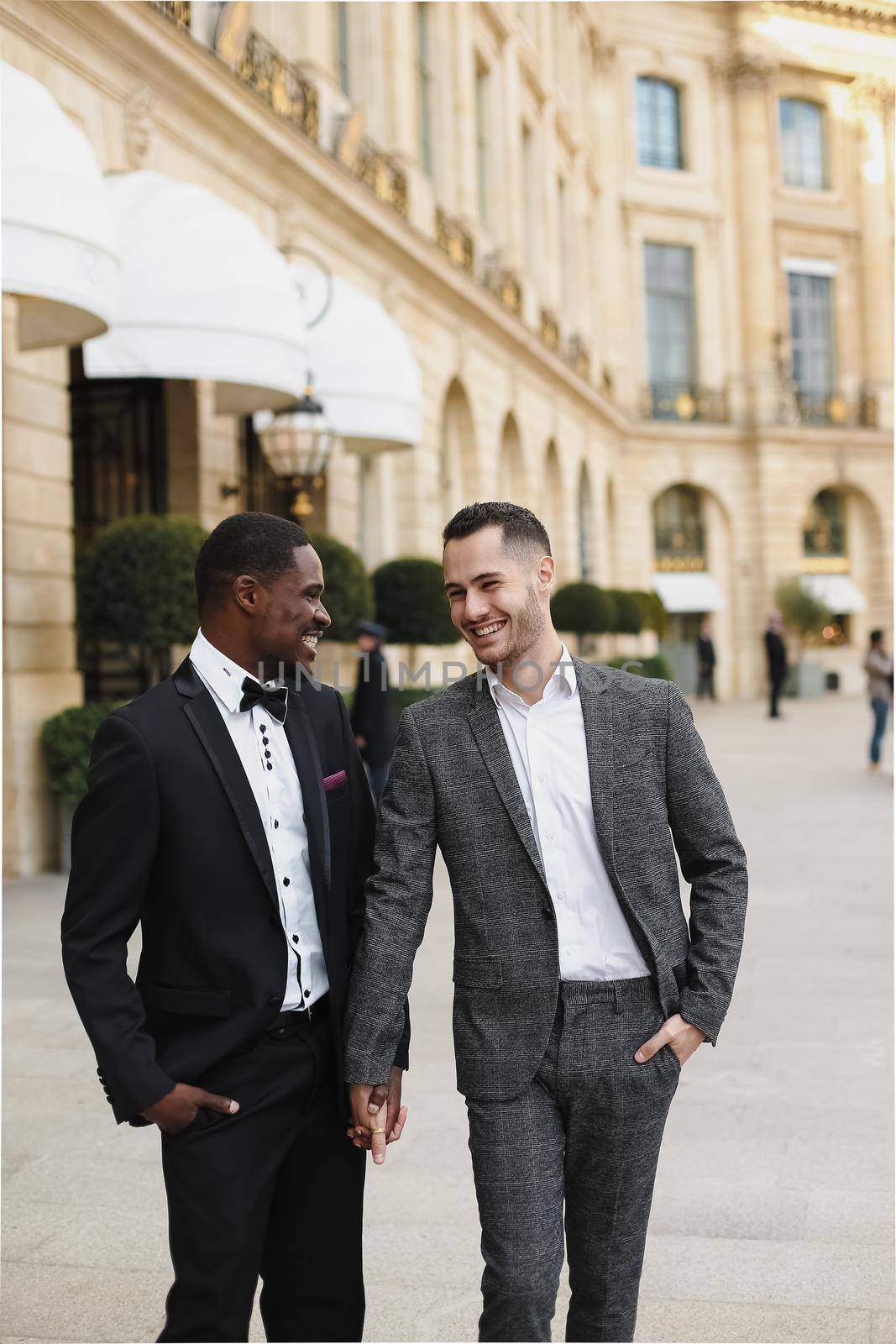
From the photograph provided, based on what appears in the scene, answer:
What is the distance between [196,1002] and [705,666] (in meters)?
33.1

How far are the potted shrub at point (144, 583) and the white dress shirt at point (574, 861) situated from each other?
7550 millimetres

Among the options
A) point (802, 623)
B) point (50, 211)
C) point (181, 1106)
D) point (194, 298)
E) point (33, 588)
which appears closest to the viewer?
point (181, 1106)

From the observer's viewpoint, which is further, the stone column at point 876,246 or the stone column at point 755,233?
the stone column at point 876,246

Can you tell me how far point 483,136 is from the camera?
26.2 meters

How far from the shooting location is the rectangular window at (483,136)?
26.0 metres

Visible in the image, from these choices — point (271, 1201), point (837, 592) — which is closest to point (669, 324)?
point (837, 592)

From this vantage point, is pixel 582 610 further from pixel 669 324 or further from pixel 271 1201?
pixel 271 1201

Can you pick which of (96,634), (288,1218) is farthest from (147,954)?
(96,634)

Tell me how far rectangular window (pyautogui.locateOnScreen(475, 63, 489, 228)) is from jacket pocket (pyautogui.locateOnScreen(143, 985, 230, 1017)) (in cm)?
2487

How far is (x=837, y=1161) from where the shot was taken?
15.0 feet

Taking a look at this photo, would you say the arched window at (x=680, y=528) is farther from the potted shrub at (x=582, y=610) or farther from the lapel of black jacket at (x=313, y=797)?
the lapel of black jacket at (x=313, y=797)

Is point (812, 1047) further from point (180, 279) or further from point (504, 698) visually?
point (180, 279)

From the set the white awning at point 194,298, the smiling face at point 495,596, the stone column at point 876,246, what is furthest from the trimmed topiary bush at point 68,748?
the stone column at point 876,246

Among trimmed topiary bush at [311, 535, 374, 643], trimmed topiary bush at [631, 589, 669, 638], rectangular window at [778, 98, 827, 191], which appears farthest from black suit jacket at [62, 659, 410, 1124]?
rectangular window at [778, 98, 827, 191]
